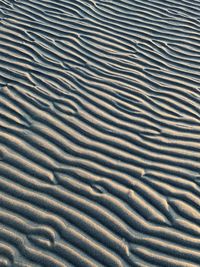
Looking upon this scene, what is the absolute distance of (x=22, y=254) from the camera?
3934 millimetres

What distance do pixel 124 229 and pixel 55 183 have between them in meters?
0.75

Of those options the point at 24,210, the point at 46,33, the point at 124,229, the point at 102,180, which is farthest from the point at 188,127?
→ the point at 46,33

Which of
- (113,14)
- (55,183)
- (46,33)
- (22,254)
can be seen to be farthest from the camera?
(113,14)

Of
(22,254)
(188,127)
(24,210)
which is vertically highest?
(188,127)

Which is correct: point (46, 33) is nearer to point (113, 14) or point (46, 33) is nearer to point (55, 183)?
point (113, 14)

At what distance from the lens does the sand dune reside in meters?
4.10

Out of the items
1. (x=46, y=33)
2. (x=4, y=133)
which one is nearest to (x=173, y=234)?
(x=4, y=133)

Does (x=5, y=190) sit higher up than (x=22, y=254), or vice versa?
(x=5, y=190)

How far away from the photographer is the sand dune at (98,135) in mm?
4102

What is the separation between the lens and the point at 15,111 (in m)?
5.30

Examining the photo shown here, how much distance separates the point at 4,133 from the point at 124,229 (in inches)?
61.7

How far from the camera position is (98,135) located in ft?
16.9

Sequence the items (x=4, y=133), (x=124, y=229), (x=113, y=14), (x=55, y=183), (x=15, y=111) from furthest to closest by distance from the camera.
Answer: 1. (x=113, y=14)
2. (x=15, y=111)
3. (x=4, y=133)
4. (x=55, y=183)
5. (x=124, y=229)

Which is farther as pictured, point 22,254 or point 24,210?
point 24,210
